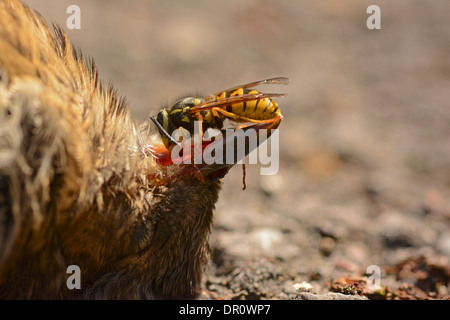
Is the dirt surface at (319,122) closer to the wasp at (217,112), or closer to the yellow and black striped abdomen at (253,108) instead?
the wasp at (217,112)

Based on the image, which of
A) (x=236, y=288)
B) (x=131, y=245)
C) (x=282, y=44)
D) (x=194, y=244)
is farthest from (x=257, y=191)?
(x=282, y=44)

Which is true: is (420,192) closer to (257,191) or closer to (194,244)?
(257,191)

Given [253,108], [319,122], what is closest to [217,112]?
[253,108]

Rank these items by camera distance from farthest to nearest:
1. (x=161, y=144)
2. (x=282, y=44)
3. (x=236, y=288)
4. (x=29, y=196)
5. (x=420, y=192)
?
(x=282, y=44) < (x=420, y=192) < (x=236, y=288) < (x=161, y=144) < (x=29, y=196)

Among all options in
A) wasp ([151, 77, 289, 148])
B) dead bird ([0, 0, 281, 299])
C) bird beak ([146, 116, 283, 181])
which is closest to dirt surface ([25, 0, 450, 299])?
wasp ([151, 77, 289, 148])

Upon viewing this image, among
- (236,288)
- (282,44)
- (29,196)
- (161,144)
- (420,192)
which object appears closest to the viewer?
(29,196)

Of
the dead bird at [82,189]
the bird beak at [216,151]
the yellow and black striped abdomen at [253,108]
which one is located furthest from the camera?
the yellow and black striped abdomen at [253,108]

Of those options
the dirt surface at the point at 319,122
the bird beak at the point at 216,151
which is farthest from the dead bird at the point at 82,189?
the dirt surface at the point at 319,122

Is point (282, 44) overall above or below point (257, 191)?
above
